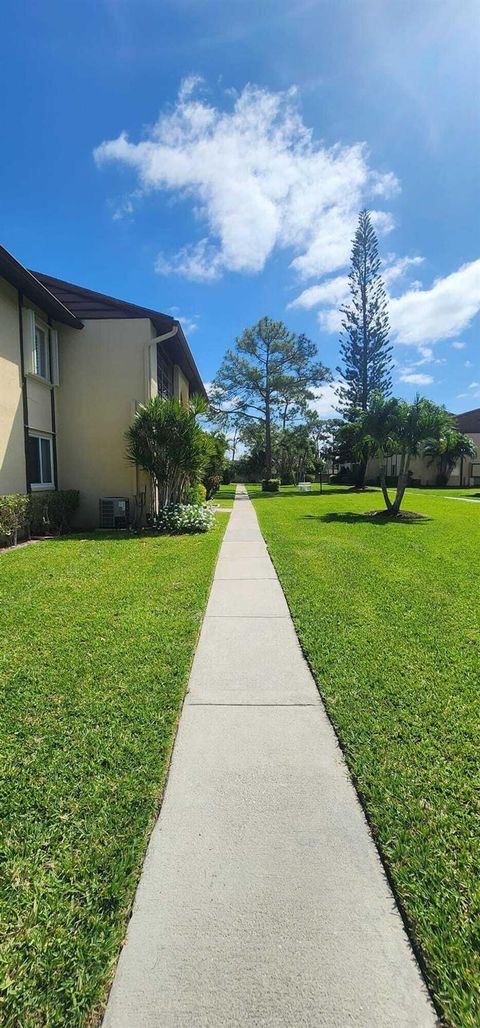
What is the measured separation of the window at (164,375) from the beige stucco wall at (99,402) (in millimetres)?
1347

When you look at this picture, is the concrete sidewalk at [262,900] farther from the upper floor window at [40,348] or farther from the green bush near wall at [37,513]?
the upper floor window at [40,348]

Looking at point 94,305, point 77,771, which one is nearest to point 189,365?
point 94,305

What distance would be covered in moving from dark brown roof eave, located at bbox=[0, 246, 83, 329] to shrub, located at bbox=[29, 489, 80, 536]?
172 inches

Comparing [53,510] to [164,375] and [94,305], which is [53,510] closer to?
[94,305]

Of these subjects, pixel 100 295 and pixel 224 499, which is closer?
pixel 100 295

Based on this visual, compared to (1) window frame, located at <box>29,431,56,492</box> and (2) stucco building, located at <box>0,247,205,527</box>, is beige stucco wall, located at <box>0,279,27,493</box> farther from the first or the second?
(2) stucco building, located at <box>0,247,205,527</box>

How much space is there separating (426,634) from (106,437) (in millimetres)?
9887

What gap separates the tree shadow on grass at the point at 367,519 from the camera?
507 inches

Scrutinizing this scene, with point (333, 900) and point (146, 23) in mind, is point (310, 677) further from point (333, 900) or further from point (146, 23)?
point (146, 23)

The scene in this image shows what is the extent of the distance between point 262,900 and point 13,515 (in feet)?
28.4

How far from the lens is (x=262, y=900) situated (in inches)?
64.0

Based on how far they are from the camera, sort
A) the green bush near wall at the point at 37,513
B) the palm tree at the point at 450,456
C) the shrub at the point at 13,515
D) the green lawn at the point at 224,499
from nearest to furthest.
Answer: the shrub at the point at 13,515 < the green bush near wall at the point at 37,513 < the green lawn at the point at 224,499 < the palm tree at the point at 450,456

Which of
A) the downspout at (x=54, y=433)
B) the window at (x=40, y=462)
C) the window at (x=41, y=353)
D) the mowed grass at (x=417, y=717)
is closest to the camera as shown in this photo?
the mowed grass at (x=417, y=717)

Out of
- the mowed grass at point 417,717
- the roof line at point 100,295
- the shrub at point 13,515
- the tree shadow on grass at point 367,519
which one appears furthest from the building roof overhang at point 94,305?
the mowed grass at point 417,717
